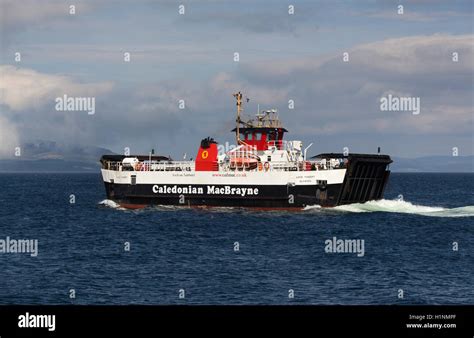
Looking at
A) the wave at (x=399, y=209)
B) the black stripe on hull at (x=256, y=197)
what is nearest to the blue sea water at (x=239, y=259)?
the wave at (x=399, y=209)

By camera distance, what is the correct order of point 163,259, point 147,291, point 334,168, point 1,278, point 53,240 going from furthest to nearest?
point 334,168 → point 53,240 → point 163,259 → point 1,278 → point 147,291

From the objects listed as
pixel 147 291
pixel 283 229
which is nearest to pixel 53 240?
pixel 283 229

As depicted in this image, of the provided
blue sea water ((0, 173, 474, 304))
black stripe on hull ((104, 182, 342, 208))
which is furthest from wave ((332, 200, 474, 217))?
black stripe on hull ((104, 182, 342, 208))

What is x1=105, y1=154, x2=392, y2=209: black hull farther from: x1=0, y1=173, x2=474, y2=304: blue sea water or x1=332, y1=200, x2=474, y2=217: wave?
x1=0, y1=173, x2=474, y2=304: blue sea water

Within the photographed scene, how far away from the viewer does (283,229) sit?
5500 cm

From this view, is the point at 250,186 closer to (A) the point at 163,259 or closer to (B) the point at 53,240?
(B) the point at 53,240

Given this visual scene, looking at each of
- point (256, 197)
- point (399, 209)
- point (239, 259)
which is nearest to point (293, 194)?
point (256, 197)

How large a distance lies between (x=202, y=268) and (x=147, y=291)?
6.44m

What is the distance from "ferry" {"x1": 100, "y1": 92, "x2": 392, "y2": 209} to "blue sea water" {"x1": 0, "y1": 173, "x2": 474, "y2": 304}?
1.74m

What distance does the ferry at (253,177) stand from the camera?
215 ft

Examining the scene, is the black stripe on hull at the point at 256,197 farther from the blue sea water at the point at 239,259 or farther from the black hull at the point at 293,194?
the blue sea water at the point at 239,259

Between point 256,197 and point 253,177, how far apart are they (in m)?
1.83
